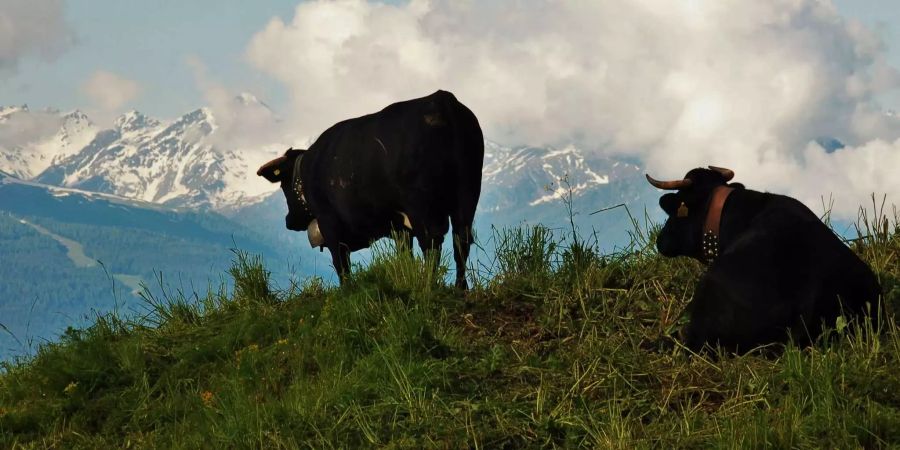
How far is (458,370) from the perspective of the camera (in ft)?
23.1

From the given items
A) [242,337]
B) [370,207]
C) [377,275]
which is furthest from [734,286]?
[370,207]

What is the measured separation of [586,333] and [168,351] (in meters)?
3.90

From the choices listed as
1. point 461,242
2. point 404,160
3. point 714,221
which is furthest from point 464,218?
point 714,221

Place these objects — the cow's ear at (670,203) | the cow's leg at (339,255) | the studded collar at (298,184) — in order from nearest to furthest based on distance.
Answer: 1. the cow's ear at (670,203)
2. the cow's leg at (339,255)
3. the studded collar at (298,184)

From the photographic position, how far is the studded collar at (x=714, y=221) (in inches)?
321

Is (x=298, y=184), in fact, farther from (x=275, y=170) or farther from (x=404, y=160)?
(x=404, y=160)

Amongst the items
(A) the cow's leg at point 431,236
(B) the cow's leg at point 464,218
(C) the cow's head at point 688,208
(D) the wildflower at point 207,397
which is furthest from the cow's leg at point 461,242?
(D) the wildflower at point 207,397

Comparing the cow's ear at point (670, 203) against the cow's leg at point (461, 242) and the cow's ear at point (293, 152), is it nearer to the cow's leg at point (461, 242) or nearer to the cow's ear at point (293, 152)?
the cow's leg at point (461, 242)

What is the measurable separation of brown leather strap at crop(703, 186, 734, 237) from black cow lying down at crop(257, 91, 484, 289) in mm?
3123

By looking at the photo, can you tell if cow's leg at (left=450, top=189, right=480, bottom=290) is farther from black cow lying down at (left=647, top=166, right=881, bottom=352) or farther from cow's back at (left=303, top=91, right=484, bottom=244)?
black cow lying down at (left=647, top=166, right=881, bottom=352)

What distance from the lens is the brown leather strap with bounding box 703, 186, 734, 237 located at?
815 cm

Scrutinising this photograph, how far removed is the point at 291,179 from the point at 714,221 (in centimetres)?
812

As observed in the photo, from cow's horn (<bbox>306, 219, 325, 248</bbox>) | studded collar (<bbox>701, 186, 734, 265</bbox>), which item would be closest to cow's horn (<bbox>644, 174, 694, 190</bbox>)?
studded collar (<bbox>701, 186, 734, 265</bbox>)

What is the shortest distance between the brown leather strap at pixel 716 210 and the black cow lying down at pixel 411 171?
10.2 ft
